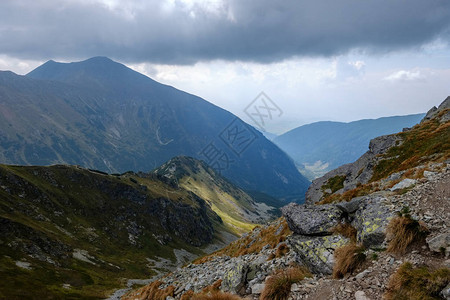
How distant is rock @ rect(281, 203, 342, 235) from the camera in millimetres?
16219

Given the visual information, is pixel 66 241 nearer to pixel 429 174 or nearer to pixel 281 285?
pixel 281 285

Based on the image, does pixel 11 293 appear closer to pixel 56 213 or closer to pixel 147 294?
pixel 147 294

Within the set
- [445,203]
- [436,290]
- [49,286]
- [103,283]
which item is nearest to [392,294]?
[436,290]

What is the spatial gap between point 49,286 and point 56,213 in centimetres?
8117

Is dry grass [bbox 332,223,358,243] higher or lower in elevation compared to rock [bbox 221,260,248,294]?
higher

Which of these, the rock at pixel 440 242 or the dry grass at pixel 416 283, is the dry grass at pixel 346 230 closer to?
the rock at pixel 440 242

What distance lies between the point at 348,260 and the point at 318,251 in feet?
8.78

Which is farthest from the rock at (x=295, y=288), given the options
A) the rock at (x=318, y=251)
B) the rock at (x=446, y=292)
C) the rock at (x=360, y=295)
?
the rock at (x=446, y=292)

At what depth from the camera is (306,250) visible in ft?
50.0

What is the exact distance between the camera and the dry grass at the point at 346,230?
14.5 metres

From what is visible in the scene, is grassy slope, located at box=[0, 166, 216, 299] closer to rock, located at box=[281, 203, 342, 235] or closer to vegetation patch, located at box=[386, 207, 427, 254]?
rock, located at box=[281, 203, 342, 235]

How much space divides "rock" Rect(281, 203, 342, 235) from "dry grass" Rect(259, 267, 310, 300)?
3344 millimetres

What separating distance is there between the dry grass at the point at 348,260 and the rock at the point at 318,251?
3.20ft

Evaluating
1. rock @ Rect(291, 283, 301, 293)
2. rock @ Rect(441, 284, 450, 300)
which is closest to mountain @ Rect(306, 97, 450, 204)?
rock @ Rect(291, 283, 301, 293)
